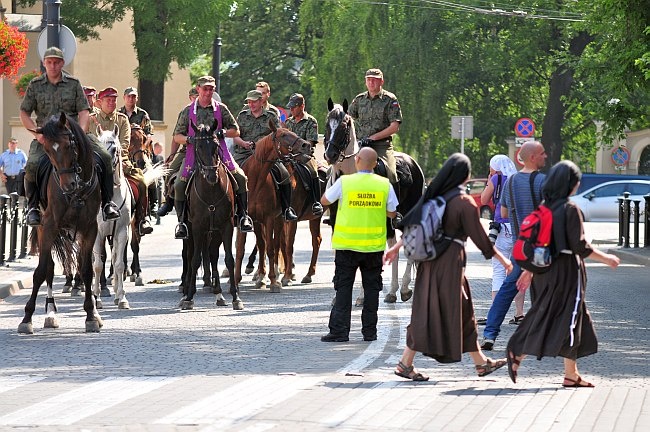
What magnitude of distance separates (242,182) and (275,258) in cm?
194

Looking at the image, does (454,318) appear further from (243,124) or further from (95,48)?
(95,48)

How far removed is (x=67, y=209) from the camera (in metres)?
16.3

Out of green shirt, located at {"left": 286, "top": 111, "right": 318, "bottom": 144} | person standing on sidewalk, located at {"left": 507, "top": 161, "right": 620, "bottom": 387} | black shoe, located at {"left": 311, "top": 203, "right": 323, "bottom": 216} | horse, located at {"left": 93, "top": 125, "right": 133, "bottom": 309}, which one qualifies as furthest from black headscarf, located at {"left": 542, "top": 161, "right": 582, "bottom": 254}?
green shirt, located at {"left": 286, "top": 111, "right": 318, "bottom": 144}

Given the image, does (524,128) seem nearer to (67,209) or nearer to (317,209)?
(317,209)

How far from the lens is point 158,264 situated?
28.0 metres

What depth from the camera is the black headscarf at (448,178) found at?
11.9m

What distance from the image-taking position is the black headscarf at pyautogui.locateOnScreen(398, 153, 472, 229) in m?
11.9

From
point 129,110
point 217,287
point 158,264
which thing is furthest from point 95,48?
point 217,287

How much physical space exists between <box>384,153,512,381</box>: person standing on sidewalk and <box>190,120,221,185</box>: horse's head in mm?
7094

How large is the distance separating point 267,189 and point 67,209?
574 centimetres

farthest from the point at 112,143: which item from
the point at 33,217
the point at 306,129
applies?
the point at 306,129

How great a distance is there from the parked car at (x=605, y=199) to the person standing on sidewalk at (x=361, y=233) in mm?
41816

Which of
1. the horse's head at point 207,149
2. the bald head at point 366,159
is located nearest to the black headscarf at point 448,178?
the bald head at point 366,159

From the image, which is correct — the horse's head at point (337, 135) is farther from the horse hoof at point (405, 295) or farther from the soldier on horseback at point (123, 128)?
the soldier on horseback at point (123, 128)
